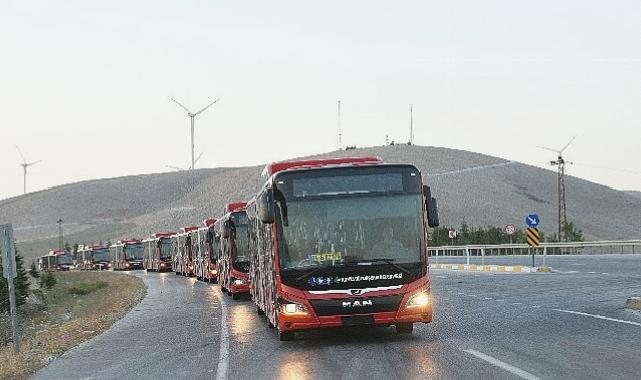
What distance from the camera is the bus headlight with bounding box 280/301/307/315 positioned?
1595 centimetres

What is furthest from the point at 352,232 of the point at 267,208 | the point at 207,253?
the point at 207,253

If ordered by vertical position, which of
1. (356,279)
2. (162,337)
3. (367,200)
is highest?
(367,200)

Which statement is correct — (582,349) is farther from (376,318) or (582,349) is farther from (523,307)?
(523,307)

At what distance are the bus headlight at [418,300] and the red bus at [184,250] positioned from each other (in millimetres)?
41985

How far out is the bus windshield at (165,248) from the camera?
7662cm

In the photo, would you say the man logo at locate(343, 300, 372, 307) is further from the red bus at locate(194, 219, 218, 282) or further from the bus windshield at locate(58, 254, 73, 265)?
the bus windshield at locate(58, 254, 73, 265)

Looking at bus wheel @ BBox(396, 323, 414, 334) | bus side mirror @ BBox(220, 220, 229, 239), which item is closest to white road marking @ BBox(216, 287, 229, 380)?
bus wheel @ BBox(396, 323, 414, 334)

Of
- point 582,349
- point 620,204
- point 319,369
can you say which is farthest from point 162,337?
point 620,204

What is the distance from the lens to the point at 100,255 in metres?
107

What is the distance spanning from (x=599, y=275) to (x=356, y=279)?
22.4 meters

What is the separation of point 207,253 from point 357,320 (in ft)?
117

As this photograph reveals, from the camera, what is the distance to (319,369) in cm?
1305

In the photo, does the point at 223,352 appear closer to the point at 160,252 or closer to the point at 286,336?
the point at 286,336

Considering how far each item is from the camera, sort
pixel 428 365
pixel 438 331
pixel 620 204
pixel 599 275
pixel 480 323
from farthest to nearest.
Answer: pixel 620 204, pixel 599 275, pixel 480 323, pixel 438 331, pixel 428 365
